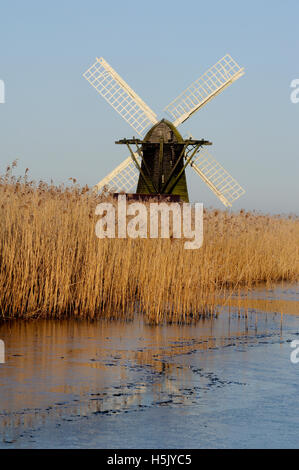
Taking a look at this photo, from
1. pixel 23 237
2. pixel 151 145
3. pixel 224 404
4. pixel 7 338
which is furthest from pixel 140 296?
pixel 151 145

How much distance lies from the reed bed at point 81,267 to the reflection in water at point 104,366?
1.02 ft

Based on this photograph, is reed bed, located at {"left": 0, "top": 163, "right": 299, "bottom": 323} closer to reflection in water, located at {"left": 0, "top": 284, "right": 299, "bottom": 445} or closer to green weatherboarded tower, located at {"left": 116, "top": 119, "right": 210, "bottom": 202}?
reflection in water, located at {"left": 0, "top": 284, "right": 299, "bottom": 445}

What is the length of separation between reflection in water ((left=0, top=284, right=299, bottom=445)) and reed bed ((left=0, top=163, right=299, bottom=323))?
0.31 metres

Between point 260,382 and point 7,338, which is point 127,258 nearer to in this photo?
point 7,338

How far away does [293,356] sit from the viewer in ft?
23.2

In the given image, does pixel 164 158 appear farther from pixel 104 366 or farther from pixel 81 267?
pixel 104 366

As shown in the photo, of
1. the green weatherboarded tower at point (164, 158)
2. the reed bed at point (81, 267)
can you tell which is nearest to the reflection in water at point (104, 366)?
the reed bed at point (81, 267)

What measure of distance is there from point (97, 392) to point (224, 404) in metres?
0.95

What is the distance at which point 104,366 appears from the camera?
6.38 metres

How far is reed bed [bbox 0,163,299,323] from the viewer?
8477 mm

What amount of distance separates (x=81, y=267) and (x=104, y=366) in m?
2.87

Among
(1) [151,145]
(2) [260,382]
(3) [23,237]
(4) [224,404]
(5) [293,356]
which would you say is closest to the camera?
(4) [224,404]

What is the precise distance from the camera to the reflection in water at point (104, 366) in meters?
5.03

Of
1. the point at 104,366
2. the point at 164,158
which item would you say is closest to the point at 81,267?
the point at 104,366
